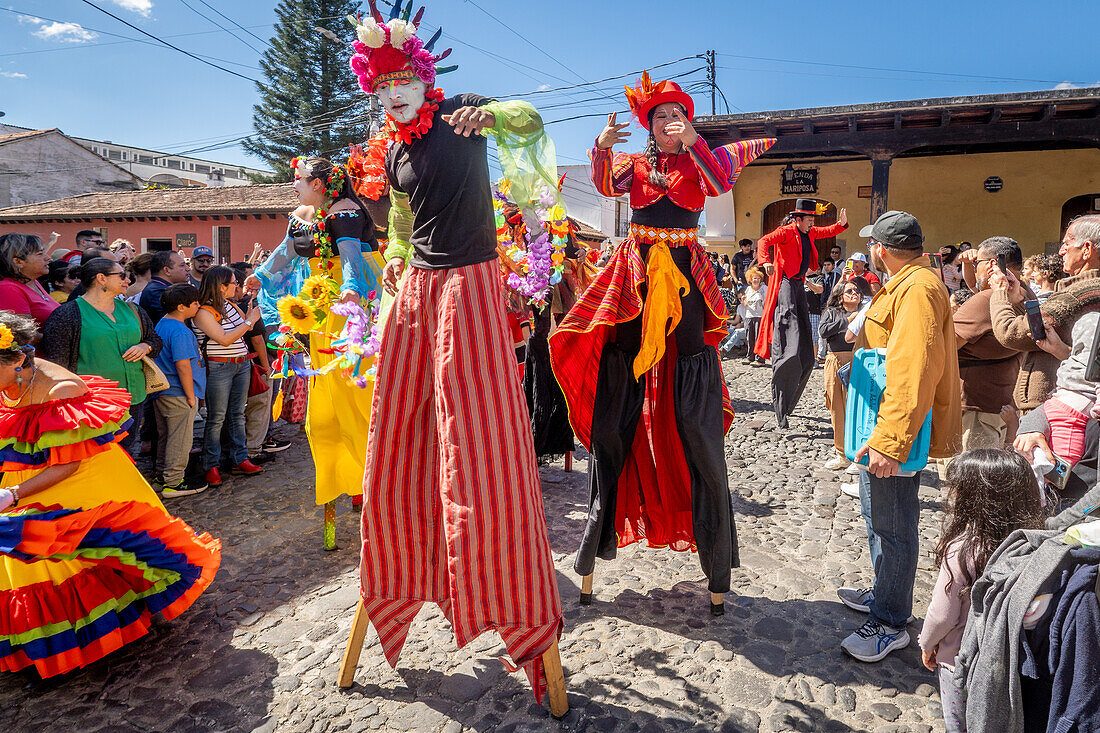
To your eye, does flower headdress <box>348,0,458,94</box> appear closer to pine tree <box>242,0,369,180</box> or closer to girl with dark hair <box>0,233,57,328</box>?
girl with dark hair <box>0,233,57,328</box>

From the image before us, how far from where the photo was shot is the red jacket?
6.62 meters

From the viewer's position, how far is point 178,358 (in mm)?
5309

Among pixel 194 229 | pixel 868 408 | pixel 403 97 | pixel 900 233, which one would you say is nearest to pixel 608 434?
pixel 868 408

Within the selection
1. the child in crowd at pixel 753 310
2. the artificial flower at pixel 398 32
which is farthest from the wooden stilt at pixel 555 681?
the child in crowd at pixel 753 310

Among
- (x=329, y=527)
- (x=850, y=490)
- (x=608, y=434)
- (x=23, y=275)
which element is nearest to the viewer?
(x=608, y=434)

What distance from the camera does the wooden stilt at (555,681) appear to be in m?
2.44

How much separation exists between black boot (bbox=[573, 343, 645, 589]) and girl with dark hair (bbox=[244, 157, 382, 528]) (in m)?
1.42

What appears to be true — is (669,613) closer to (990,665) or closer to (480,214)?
(990,665)

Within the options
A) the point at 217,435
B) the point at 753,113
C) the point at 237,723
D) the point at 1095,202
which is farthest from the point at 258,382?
the point at 1095,202

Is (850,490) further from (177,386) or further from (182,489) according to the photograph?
(177,386)

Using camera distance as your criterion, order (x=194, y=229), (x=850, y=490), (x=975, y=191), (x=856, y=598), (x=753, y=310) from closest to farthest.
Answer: (x=856, y=598) < (x=850, y=490) < (x=753, y=310) < (x=975, y=191) < (x=194, y=229)

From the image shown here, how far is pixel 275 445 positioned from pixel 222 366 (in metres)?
1.25

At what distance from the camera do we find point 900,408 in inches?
102

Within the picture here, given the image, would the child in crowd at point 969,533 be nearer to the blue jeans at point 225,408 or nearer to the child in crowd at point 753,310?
the blue jeans at point 225,408
